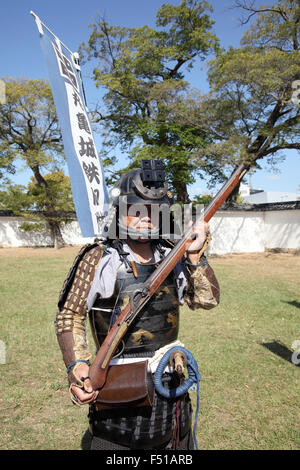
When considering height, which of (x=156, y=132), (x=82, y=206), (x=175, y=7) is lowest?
(x=82, y=206)

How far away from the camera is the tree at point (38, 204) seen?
2278 centimetres

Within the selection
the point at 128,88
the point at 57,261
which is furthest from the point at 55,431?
the point at 128,88

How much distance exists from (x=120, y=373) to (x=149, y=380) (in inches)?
7.5

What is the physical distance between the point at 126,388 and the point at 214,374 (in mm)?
3502

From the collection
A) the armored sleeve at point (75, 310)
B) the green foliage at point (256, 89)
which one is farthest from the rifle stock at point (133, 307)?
the green foliage at point (256, 89)

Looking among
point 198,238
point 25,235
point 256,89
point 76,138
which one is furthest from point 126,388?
point 25,235

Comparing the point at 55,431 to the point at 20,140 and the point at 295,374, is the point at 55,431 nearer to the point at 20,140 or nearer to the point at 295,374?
the point at 295,374

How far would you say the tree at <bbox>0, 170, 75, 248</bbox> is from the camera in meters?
22.8

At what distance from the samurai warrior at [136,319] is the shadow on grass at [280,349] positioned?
4.03 m

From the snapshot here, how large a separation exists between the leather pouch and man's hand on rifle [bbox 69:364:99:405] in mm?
66

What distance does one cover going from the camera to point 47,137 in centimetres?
2203

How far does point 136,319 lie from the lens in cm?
213

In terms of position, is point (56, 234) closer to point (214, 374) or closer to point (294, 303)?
point (294, 303)

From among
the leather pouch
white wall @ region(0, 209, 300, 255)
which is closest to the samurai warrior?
the leather pouch
